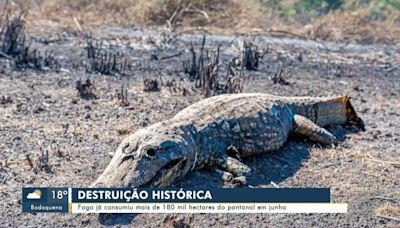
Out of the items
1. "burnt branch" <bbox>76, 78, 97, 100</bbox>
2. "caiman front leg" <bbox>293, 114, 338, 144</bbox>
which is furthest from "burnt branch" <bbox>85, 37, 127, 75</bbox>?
"caiman front leg" <bbox>293, 114, 338, 144</bbox>

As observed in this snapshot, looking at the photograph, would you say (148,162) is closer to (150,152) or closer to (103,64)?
(150,152)

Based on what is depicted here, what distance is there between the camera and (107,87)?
→ 9.58 metres

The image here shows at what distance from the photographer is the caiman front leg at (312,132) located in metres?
7.64

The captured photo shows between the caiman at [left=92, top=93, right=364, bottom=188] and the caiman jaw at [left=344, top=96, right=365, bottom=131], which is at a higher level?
the caiman at [left=92, top=93, right=364, bottom=188]

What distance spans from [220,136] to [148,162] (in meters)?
1.19

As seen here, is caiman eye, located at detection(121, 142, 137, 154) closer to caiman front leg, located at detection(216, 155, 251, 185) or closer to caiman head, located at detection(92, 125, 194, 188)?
caiman head, located at detection(92, 125, 194, 188)

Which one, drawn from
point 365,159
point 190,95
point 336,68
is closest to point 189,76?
point 190,95

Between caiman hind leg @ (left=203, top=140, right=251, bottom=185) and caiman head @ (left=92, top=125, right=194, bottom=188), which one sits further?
caiman hind leg @ (left=203, top=140, right=251, bottom=185)

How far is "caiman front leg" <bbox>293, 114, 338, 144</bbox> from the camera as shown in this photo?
764cm

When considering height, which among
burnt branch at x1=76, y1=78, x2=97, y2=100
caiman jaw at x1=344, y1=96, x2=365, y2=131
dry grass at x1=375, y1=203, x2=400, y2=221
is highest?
dry grass at x1=375, y1=203, x2=400, y2=221
